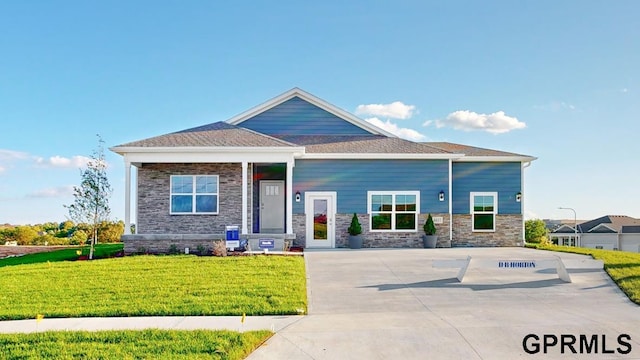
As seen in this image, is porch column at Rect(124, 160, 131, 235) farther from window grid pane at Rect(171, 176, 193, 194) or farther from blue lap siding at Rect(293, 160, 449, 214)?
blue lap siding at Rect(293, 160, 449, 214)

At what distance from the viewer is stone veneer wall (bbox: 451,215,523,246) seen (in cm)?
2077

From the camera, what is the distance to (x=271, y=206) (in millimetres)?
20906

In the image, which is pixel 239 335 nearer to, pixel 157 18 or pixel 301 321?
pixel 301 321

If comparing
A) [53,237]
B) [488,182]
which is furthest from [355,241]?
[53,237]

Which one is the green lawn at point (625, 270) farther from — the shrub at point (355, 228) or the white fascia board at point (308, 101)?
the white fascia board at point (308, 101)

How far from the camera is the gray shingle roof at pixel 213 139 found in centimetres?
1817

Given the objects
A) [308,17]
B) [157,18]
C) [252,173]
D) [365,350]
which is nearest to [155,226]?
[252,173]

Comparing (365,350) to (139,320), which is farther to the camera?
(139,320)

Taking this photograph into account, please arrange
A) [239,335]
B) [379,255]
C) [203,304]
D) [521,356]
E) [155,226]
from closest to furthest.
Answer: [521,356]
[239,335]
[203,304]
[379,255]
[155,226]

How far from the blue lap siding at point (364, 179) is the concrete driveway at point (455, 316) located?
579cm

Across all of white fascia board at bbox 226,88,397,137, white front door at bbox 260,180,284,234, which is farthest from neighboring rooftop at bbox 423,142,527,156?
white front door at bbox 260,180,284,234

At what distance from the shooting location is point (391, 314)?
354 inches

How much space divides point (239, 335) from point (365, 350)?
6.00 feet

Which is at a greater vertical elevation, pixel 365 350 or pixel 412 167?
pixel 412 167
